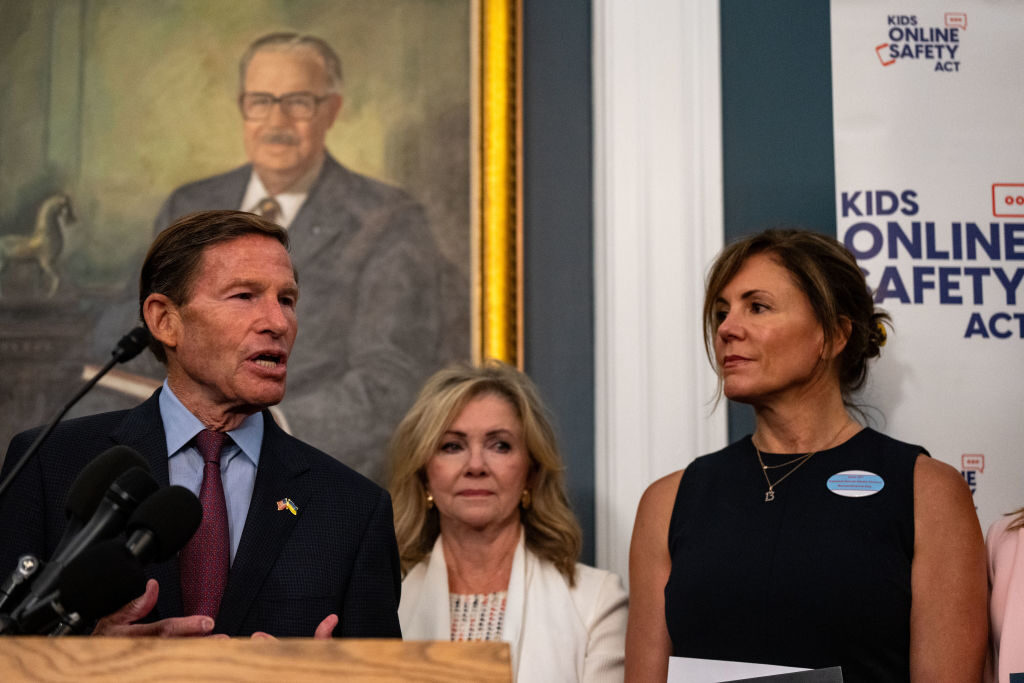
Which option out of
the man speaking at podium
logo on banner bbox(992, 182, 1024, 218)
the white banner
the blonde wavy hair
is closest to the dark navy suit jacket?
the man speaking at podium

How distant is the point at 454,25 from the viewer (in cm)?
390

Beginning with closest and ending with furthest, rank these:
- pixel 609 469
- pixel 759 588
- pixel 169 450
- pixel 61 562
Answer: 1. pixel 61 562
2. pixel 169 450
3. pixel 759 588
4. pixel 609 469

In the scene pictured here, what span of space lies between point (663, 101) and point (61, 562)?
2664mm

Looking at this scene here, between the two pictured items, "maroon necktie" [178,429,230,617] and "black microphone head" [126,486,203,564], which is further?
"maroon necktie" [178,429,230,617]

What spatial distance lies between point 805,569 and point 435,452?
111 cm

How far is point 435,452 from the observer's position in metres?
3.41

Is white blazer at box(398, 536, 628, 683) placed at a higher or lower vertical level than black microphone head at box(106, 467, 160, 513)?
lower

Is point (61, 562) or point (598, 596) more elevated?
point (61, 562)

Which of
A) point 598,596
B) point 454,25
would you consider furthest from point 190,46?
point 598,596

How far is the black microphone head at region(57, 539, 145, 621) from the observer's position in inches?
66.1

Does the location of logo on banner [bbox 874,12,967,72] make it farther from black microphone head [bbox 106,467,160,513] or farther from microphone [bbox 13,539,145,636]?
microphone [bbox 13,539,145,636]

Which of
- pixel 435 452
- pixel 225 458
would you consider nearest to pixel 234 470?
pixel 225 458

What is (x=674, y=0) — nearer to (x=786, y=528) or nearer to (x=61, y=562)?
(x=786, y=528)

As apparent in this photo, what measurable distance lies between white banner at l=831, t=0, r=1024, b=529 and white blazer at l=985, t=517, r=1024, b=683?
0.90 metres
